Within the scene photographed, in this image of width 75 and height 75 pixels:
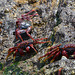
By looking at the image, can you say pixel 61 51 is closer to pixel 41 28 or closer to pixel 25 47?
pixel 25 47

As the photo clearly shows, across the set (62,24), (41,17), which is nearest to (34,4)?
(41,17)

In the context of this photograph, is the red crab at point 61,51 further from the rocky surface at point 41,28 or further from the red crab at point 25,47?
the red crab at point 25,47

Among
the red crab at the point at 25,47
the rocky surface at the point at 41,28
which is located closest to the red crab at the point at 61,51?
the rocky surface at the point at 41,28

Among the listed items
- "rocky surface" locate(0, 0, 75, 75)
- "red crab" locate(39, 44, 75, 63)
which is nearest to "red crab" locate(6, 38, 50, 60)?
"rocky surface" locate(0, 0, 75, 75)

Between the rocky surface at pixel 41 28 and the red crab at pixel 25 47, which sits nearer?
the rocky surface at pixel 41 28

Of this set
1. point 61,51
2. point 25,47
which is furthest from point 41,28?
point 61,51

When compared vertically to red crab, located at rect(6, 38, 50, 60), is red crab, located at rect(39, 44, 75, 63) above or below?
above

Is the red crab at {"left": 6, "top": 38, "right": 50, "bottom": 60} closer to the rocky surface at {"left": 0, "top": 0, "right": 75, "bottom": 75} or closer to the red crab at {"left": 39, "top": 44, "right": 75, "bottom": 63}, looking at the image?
the rocky surface at {"left": 0, "top": 0, "right": 75, "bottom": 75}

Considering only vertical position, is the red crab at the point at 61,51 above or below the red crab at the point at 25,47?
above

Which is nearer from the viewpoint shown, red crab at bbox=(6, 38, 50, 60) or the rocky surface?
the rocky surface

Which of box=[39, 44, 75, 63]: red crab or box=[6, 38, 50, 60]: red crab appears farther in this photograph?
box=[6, 38, 50, 60]: red crab
